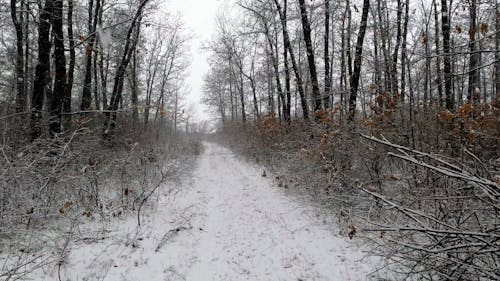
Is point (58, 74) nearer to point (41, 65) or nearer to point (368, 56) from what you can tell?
point (41, 65)

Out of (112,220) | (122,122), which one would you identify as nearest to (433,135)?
(112,220)

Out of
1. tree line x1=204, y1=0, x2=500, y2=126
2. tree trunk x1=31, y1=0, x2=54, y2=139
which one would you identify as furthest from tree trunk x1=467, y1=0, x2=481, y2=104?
tree trunk x1=31, y1=0, x2=54, y2=139

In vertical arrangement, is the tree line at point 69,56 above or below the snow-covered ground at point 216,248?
above

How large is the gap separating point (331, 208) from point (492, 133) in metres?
3.33

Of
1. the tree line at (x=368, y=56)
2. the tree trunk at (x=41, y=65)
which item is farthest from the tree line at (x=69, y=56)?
the tree line at (x=368, y=56)

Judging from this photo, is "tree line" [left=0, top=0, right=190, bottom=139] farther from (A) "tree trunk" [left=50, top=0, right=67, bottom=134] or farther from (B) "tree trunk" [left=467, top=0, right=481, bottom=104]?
(B) "tree trunk" [left=467, top=0, right=481, bottom=104]

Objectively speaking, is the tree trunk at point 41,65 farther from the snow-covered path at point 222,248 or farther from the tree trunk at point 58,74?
the snow-covered path at point 222,248

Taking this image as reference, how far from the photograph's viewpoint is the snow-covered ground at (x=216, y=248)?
12.1ft

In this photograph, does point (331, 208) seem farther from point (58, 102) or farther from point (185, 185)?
point (58, 102)

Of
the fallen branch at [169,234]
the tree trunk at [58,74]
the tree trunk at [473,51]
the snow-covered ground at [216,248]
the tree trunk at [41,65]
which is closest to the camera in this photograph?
the tree trunk at [473,51]

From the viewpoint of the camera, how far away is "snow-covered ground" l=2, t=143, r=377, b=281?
12.1 ft

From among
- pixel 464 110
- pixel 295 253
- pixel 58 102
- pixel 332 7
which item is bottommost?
pixel 295 253

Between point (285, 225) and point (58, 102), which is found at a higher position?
point (58, 102)

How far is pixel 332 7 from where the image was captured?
1226cm
